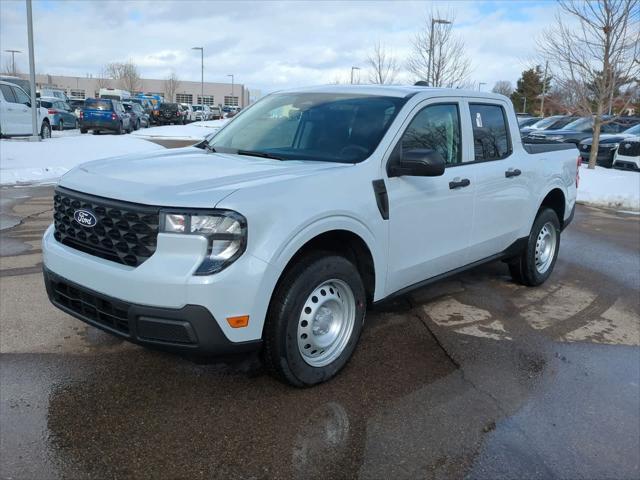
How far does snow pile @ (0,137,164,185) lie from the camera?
13.3 meters

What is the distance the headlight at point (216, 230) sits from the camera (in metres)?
2.97

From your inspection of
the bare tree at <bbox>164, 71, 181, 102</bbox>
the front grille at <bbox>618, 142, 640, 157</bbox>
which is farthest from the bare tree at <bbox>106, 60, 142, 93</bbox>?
the front grille at <bbox>618, 142, 640, 157</bbox>

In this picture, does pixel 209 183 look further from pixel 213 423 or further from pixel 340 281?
pixel 213 423

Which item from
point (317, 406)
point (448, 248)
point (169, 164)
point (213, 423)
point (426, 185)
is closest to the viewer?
point (213, 423)

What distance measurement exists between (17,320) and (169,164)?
1957 millimetres

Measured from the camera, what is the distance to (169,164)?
150 inches

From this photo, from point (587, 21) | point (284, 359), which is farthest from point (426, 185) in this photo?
point (587, 21)

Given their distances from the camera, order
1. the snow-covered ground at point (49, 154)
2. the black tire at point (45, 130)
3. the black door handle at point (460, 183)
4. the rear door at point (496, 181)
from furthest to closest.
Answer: the black tire at point (45, 130) < the snow-covered ground at point (49, 154) < the rear door at point (496, 181) < the black door handle at point (460, 183)

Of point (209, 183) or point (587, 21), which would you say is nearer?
point (209, 183)

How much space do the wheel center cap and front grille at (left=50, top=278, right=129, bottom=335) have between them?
112 cm

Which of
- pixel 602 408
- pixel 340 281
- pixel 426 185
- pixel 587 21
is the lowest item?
pixel 602 408

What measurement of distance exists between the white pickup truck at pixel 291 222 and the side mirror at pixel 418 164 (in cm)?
1

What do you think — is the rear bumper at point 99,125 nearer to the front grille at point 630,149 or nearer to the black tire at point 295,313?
the front grille at point 630,149

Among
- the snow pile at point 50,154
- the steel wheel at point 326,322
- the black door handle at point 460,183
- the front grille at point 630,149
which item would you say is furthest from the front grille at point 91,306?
the front grille at point 630,149
